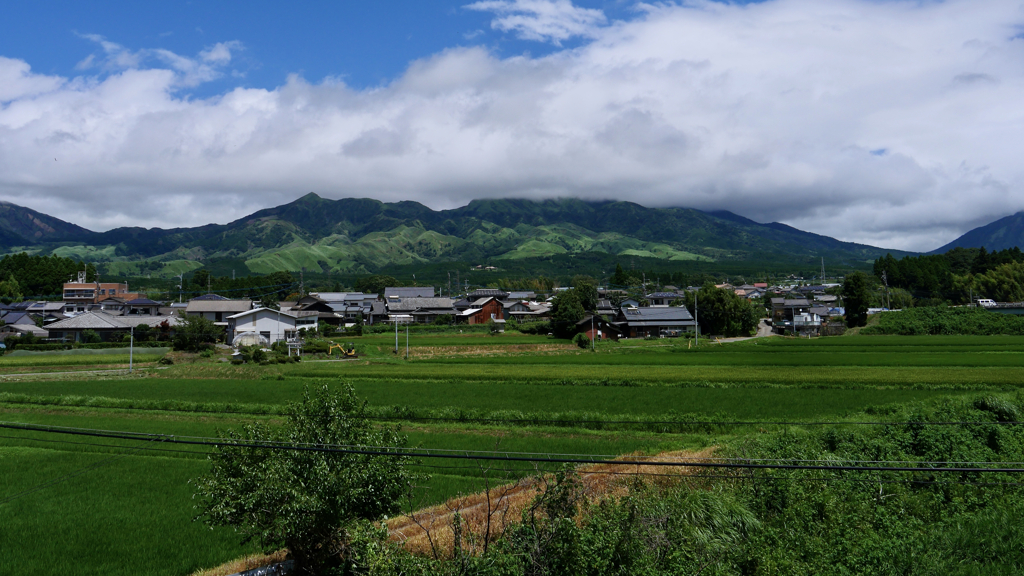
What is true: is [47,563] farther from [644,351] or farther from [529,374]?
Result: [644,351]

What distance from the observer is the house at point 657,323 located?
7225cm

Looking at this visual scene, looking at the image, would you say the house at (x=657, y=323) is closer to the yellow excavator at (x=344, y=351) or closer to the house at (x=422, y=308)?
the house at (x=422, y=308)

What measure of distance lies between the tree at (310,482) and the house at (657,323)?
210 feet

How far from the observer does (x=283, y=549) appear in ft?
41.3

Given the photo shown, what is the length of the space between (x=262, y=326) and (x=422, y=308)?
32.1 meters

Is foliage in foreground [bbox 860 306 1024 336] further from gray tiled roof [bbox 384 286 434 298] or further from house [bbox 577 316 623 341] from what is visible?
gray tiled roof [bbox 384 286 434 298]

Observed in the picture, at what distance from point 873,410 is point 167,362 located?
158 ft

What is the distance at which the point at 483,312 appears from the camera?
294 ft

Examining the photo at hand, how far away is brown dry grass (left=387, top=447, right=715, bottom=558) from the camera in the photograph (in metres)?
11.1

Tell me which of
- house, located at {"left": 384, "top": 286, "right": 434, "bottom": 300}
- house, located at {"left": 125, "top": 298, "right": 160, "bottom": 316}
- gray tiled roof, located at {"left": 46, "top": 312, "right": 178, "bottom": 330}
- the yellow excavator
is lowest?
the yellow excavator

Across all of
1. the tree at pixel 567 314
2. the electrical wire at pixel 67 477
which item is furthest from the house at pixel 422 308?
the electrical wire at pixel 67 477

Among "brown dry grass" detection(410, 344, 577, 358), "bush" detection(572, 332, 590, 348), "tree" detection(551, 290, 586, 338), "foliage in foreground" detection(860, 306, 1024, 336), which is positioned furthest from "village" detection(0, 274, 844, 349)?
"foliage in foreground" detection(860, 306, 1024, 336)

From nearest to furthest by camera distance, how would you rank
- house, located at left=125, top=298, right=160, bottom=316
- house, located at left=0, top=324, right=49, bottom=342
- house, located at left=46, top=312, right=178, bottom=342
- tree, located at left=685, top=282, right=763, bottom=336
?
house, located at left=46, top=312, right=178, bottom=342
house, located at left=0, top=324, right=49, bottom=342
tree, located at left=685, top=282, right=763, bottom=336
house, located at left=125, top=298, right=160, bottom=316

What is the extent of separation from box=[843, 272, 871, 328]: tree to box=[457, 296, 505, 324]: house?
4675cm
